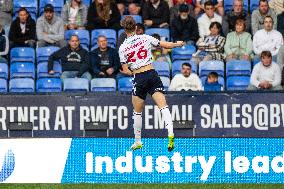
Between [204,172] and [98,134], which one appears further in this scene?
[98,134]

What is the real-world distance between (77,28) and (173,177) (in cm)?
793

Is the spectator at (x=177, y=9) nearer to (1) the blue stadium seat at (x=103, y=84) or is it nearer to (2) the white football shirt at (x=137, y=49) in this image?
(1) the blue stadium seat at (x=103, y=84)

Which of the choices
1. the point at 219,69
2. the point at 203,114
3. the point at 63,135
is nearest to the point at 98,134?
the point at 63,135

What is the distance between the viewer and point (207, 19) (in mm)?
24562

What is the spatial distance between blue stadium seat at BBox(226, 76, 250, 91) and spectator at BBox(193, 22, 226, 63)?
734 millimetres

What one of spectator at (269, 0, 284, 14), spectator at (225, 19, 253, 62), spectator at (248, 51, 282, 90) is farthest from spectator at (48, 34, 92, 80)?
spectator at (269, 0, 284, 14)

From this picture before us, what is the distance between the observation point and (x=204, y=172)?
1770 centimetres

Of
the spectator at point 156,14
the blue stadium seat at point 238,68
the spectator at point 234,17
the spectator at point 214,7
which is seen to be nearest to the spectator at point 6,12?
the spectator at point 156,14

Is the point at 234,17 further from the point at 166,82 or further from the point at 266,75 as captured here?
the point at 166,82

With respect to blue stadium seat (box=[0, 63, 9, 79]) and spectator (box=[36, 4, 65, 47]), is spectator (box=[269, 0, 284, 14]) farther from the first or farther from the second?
blue stadium seat (box=[0, 63, 9, 79])

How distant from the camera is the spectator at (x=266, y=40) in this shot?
939 inches

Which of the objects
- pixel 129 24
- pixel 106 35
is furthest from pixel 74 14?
pixel 129 24

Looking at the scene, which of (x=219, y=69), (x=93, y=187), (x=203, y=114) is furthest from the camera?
(x=219, y=69)

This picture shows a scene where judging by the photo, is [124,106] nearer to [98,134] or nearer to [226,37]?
[98,134]
